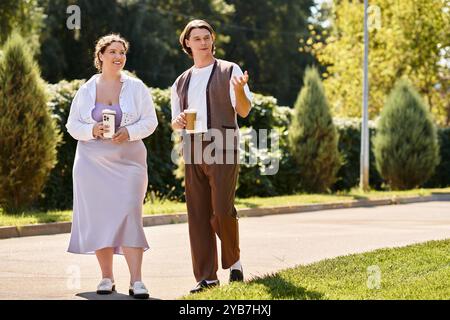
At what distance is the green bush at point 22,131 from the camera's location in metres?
15.8

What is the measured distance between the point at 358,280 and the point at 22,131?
8983mm

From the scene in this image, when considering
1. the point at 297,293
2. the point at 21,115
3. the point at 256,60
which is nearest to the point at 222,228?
the point at 297,293

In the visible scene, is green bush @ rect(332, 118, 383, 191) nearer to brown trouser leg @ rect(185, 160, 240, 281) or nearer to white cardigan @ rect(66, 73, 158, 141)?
brown trouser leg @ rect(185, 160, 240, 281)

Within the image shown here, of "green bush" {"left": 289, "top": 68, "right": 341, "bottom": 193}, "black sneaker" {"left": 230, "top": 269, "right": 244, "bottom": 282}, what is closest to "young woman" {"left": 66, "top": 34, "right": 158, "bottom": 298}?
"black sneaker" {"left": 230, "top": 269, "right": 244, "bottom": 282}

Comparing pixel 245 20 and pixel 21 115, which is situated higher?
pixel 245 20

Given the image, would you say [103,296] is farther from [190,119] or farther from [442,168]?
[442,168]

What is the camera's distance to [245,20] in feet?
188

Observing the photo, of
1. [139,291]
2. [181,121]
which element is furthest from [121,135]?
[139,291]

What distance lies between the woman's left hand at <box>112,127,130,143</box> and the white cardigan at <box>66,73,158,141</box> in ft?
0.26

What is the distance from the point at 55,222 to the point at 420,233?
5.28 m

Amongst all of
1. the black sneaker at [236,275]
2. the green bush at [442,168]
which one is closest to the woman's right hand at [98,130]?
the black sneaker at [236,275]

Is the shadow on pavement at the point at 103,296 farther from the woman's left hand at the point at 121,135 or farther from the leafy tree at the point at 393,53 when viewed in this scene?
the leafy tree at the point at 393,53

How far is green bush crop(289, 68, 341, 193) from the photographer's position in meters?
23.7
